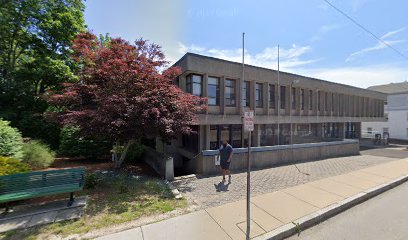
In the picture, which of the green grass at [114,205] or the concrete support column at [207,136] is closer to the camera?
the green grass at [114,205]

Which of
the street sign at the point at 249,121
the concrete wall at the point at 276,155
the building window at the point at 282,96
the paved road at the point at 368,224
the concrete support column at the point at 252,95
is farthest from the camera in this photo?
the building window at the point at 282,96

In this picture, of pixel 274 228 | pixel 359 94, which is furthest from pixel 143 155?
pixel 359 94

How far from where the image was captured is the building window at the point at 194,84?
1240cm

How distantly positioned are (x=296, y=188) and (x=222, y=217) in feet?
11.8

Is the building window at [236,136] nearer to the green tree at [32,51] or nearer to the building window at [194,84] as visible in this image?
the building window at [194,84]

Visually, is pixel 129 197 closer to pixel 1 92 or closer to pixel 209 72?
pixel 209 72

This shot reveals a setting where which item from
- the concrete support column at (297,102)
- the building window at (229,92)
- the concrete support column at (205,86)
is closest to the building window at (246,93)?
the building window at (229,92)

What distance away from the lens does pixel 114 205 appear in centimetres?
530

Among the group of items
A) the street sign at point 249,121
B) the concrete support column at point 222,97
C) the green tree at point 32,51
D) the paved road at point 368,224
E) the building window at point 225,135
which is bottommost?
the paved road at point 368,224

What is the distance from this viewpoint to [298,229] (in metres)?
4.33

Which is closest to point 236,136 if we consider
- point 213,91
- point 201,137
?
point 201,137

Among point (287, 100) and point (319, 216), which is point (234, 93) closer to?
point (287, 100)

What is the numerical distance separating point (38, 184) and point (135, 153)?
6622 mm

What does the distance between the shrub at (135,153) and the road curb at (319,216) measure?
31.2ft
